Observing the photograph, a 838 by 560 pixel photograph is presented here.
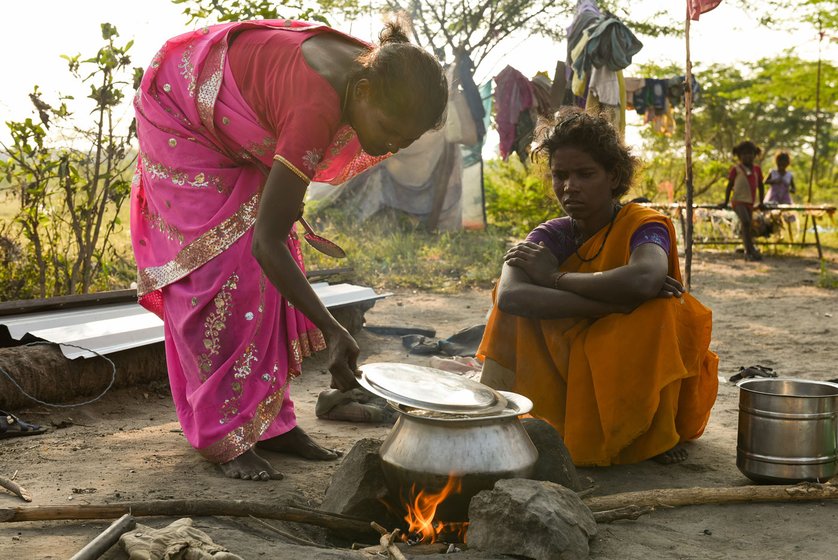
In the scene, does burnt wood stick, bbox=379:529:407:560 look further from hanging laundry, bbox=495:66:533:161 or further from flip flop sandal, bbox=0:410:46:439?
hanging laundry, bbox=495:66:533:161

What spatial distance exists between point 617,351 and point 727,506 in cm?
65

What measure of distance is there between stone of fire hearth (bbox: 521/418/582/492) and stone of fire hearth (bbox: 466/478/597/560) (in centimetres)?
44

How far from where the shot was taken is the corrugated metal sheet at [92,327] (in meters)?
4.32

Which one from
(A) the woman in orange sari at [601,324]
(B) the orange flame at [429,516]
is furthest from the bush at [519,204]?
(B) the orange flame at [429,516]

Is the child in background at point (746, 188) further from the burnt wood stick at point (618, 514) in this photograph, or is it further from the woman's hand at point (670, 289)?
the burnt wood stick at point (618, 514)

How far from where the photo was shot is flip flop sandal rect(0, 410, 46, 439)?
3645 millimetres

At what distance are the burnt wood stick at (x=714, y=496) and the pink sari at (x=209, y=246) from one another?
1297mm

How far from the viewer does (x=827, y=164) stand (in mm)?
27688

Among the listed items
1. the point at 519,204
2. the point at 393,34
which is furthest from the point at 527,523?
the point at 519,204

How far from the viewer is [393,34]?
2.70m

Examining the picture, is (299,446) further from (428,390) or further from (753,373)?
(753,373)

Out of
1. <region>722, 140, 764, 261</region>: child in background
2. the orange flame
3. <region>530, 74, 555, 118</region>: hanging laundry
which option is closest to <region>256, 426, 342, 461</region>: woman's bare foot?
the orange flame

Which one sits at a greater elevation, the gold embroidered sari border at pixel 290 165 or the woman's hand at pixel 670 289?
the gold embroidered sari border at pixel 290 165

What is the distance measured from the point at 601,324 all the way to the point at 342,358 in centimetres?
123
